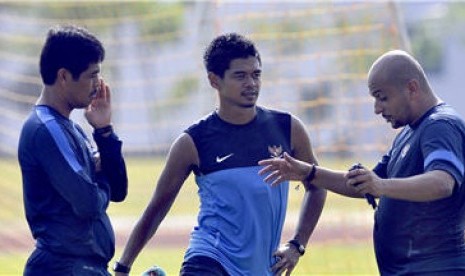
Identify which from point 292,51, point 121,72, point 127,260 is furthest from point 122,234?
point 127,260

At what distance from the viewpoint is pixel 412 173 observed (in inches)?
269

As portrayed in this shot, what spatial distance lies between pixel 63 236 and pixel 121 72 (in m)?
13.0

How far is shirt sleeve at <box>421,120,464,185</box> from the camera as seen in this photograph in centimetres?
651

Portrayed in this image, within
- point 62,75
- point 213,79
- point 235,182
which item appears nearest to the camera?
point 62,75

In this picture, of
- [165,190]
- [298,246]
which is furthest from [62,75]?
[298,246]

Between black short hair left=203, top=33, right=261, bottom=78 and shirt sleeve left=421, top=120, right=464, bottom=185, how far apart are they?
127cm

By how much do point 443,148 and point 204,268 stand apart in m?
1.51

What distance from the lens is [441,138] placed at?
6637mm

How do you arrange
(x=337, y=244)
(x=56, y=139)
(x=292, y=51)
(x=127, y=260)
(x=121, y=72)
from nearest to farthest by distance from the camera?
(x=56, y=139) → (x=127, y=260) → (x=292, y=51) → (x=337, y=244) → (x=121, y=72)

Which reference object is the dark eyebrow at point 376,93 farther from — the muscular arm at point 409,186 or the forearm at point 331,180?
the muscular arm at point 409,186

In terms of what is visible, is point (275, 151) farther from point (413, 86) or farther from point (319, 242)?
point (319, 242)

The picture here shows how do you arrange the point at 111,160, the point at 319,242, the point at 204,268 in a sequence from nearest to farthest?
the point at 111,160, the point at 204,268, the point at 319,242

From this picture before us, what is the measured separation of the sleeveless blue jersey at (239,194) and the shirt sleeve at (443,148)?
3.30 ft

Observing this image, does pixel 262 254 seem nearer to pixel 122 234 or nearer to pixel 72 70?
pixel 72 70
